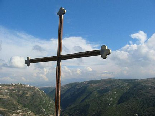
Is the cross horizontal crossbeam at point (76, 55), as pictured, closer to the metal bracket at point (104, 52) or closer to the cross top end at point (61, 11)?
the metal bracket at point (104, 52)

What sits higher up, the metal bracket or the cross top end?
the cross top end

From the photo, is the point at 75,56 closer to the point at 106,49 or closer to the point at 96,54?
the point at 96,54

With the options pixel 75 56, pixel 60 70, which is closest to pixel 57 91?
pixel 60 70

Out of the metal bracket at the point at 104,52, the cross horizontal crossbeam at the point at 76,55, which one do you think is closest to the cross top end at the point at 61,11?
the cross horizontal crossbeam at the point at 76,55

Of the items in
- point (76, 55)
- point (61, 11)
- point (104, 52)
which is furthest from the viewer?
point (61, 11)

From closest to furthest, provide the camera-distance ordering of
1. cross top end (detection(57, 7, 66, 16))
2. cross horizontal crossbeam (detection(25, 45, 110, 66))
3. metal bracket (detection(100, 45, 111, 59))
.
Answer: metal bracket (detection(100, 45, 111, 59))
cross horizontal crossbeam (detection(25, 45, 110, 66))
cross top end (detection(57, 7, 66, 16))

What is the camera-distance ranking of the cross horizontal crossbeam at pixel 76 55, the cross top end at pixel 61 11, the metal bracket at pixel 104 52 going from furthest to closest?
the cross top end at pixel 61 11 → the cross horizontal crossbeam at pixel 76 55 → the metal bracket at pixel 104 52

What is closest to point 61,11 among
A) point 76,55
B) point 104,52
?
point 76,55

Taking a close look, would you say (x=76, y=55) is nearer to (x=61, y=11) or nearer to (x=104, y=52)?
(x=104, y=52)

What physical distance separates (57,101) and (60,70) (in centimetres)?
141

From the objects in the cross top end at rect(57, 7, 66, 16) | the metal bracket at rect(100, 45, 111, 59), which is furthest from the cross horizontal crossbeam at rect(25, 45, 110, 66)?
the cross top end at rect(57, 7, 66, 16)

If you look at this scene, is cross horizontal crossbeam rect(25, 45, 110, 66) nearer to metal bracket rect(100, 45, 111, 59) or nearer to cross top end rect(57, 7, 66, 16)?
metal bracket rect(100, 45, 111, 59)

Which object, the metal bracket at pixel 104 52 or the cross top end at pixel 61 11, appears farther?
the cross top end at pixel 61 11

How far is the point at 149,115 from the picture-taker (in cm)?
19875
